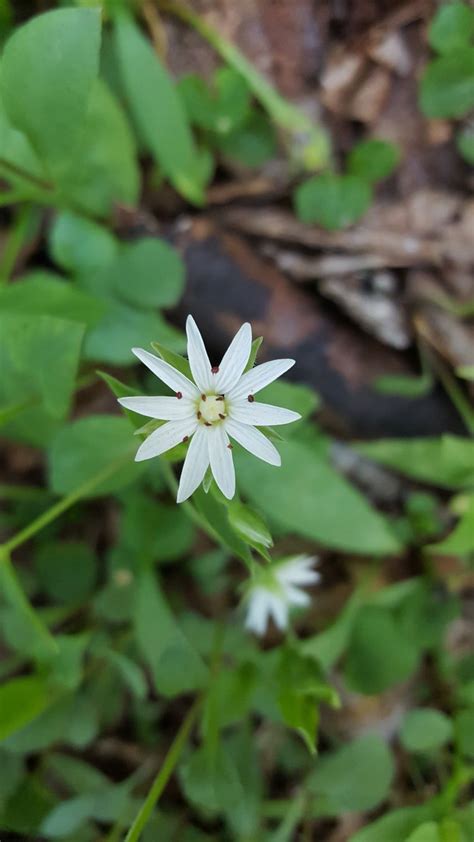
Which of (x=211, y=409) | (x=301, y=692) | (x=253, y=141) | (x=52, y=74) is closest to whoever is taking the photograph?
(x=211, y=409)

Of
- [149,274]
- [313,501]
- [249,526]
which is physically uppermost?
[149,274]

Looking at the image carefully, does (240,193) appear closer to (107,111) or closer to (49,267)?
(107,111)

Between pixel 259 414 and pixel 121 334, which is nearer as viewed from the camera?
pixel 259 414

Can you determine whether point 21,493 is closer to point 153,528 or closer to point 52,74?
point 153,528

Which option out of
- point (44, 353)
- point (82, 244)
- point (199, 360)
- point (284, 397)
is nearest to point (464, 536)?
point (284, 397)

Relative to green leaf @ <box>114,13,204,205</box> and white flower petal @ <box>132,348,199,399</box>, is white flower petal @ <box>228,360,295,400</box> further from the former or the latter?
green leaf @ <box>114,13,204,205</box>
